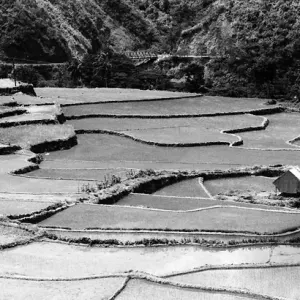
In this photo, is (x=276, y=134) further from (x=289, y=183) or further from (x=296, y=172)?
(x=289, y=183)

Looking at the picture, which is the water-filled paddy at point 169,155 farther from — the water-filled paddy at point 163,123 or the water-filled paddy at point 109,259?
the water-filled paddy at point 109,259

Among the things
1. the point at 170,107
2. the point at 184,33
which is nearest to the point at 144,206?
the point at 170,107

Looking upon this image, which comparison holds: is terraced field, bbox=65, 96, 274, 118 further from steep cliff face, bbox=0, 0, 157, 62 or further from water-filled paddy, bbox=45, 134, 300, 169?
steep cliff face, bbox=0, 0, 157, 62

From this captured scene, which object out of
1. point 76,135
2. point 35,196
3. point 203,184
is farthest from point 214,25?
point 35,196

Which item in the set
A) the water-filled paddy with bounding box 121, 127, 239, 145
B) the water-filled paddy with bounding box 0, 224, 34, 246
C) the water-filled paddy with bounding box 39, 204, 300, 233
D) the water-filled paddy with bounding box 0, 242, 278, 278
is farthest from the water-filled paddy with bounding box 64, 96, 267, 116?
the water-filled paddy with bounding box 0, 242, 278, 278

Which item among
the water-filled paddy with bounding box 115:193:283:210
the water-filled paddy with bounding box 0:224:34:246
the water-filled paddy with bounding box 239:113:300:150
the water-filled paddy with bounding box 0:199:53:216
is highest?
the water-filled paddy with bounding box 0:199:53:216

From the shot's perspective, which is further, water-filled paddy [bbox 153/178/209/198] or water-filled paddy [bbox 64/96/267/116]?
water-filled paddy [bbox 64/96/267/116]

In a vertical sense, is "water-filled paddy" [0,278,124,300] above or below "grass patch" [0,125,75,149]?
below

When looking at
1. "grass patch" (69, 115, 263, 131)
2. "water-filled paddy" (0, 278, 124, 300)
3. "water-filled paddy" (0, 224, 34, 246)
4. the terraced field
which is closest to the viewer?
"water-filled paddy" (0, 278, 124, 300)
